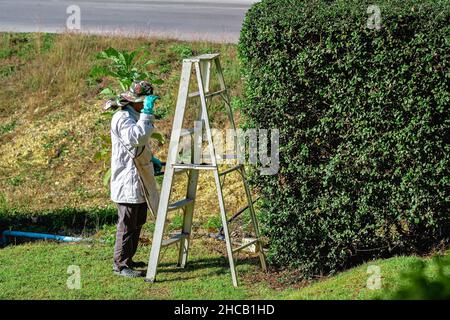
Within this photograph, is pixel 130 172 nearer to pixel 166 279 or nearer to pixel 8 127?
pixel 166 279

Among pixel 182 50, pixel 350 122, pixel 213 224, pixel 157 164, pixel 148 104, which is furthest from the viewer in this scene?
pixel 182 50

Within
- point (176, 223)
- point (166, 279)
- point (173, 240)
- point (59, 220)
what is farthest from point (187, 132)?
point (59, 220)

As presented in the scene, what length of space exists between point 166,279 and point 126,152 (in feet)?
4.02

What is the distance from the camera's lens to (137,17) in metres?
17.2

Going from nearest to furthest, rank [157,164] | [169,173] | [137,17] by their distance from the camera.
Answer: [169,173] < [157,164] < [137,17]

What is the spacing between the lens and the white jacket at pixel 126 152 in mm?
7184

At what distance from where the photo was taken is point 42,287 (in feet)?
24.0

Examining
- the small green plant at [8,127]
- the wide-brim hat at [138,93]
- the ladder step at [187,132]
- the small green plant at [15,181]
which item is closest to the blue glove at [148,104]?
the wide-brim hat at [138,93]

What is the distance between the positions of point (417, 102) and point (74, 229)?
4.36 metres

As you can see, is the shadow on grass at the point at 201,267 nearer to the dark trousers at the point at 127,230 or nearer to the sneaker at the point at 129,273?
the sneaker at the point at 129,273

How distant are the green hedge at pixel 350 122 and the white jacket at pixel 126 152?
1.00 meters

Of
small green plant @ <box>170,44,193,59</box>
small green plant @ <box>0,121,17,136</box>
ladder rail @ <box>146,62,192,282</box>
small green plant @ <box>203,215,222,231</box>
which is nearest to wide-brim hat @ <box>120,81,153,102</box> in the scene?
ladder rail @ <box>146,62,192,282</box>
